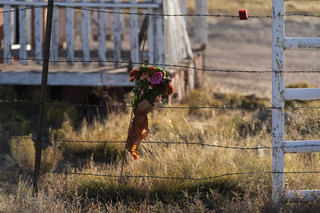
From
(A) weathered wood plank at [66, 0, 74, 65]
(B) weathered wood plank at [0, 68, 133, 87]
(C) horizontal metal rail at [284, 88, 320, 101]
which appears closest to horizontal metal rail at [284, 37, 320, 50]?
(C) horizontal metal rail at [284, 88, 320, 101]

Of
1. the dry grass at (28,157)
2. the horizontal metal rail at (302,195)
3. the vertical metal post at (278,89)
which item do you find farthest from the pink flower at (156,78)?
the dry grass at (28,157)

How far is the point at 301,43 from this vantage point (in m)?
4.15

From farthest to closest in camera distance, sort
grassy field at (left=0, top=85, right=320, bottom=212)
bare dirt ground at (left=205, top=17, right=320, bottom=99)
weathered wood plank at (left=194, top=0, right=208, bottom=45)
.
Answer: bare dirt ground at (left=205, top=17, right=320, bottom=99)
weathered wood plank at (left=194, top=0, right=208, bottom=45)
grassy field at (left=0, top=85, right=320, bottom=212)

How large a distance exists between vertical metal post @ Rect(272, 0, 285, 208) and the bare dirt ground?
1.37 metres

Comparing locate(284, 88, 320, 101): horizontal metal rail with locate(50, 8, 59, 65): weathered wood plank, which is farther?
locate(50, 8, 59, 65): weathered wood plank

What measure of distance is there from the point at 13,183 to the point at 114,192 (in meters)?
1.06

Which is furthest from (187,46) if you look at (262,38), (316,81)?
(262,38)

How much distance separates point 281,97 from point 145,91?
1.05 metres

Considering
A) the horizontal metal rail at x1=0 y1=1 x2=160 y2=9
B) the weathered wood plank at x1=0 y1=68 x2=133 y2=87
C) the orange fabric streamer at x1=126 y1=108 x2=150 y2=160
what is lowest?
the orange fabric streamer at x1=126 y1=108 x2=150 y2=160

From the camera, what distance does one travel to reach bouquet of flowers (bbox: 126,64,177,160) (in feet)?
13.3

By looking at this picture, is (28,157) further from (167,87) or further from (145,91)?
(167,87)

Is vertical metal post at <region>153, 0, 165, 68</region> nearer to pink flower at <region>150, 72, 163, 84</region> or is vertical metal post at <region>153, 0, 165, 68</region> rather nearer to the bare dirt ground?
the bare dirt ground

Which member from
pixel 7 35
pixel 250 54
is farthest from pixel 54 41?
pixel 250 54

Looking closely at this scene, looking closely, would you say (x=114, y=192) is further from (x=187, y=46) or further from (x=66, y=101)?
(x=187, y=46)
